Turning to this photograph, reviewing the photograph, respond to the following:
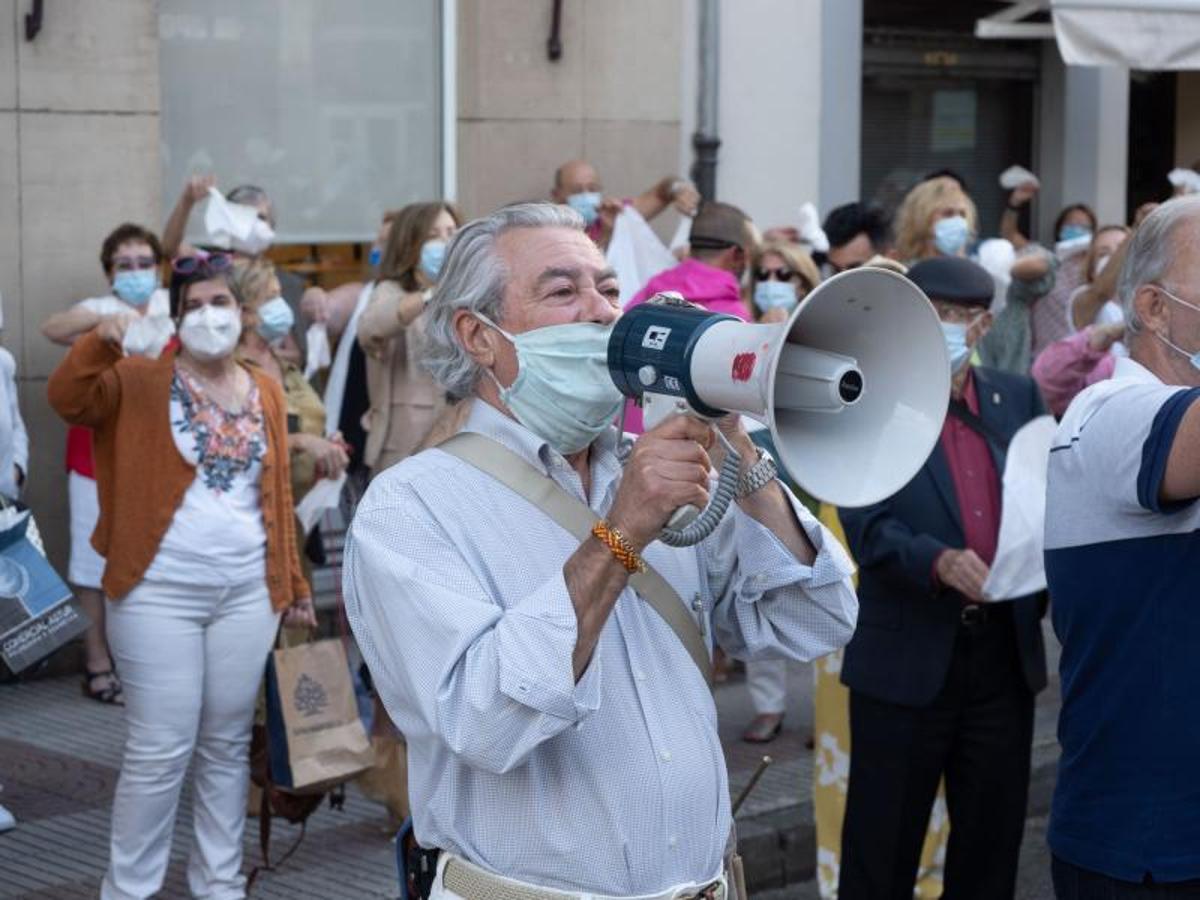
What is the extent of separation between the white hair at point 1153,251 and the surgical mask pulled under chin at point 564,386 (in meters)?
1.11

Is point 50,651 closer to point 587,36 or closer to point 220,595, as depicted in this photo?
point 220,595

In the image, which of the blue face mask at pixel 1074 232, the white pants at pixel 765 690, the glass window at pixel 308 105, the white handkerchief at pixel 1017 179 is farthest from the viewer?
the white handkerchief at pixel 1017 179

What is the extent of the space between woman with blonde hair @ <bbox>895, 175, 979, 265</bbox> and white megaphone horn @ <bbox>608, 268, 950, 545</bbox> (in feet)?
18.2

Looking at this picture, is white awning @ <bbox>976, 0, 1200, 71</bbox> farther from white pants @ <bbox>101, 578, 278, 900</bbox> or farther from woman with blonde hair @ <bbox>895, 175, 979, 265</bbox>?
white pants @ <bbox>101, 578, 278, 900</bbox>

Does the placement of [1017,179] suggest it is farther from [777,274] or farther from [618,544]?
[618,544]

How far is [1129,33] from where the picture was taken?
10.8m

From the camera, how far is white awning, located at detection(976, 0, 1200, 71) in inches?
421

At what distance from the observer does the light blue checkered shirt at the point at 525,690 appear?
2943 millimetres

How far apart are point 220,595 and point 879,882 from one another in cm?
202

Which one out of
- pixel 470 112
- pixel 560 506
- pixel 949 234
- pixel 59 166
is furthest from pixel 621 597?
pixel 470 112

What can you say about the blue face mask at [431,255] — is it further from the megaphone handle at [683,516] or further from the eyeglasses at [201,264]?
the megaphone handle at [683,516]

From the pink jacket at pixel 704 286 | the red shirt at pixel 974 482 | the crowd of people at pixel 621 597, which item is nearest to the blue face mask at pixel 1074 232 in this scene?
the pink jacket at pixel 704 286

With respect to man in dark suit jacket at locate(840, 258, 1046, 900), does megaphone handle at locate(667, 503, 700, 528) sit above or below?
above

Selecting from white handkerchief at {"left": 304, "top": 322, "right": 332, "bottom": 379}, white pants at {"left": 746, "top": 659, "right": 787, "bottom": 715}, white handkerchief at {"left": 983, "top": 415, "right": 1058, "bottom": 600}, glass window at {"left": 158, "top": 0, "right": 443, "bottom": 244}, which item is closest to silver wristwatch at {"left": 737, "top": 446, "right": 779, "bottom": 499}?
white handkerchief at {"left": 983, "top": 415, "right": 1058, "bottom": 600}
